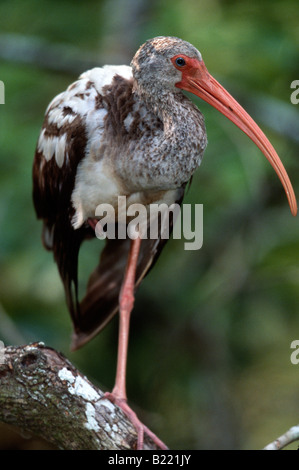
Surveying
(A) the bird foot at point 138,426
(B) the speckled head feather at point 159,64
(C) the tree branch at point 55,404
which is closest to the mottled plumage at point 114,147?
(B) the speckled head feather at point 159,64

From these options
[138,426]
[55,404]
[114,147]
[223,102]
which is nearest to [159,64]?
[223,102]

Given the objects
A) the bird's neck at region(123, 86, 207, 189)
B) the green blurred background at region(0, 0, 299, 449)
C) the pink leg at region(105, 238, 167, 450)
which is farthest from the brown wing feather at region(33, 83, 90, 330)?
the green blurred background at region(0, 0, 299, 449)

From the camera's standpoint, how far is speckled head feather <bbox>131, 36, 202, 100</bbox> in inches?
164

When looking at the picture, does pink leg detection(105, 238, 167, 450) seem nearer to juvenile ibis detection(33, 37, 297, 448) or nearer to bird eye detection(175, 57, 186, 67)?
juvenile ibis detection(33, 37, 297, 448)

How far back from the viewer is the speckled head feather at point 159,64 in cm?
417

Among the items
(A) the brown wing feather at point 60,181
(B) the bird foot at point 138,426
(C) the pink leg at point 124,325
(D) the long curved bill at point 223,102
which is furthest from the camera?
(C) the pink leg at point 124,325

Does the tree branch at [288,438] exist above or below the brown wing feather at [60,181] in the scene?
below

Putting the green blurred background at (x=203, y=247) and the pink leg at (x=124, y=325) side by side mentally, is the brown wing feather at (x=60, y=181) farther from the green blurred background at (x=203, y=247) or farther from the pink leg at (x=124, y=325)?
the green blurred background at (x=203, y=247)

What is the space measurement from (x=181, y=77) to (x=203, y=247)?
2667 millimetres

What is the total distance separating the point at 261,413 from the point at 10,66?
380 centimetres

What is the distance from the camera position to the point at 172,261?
6.94 m

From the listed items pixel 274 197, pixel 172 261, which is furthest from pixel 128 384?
pixel 274 197

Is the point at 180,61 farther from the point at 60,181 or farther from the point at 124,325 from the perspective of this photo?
the point at 124,325

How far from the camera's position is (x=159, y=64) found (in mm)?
4188
